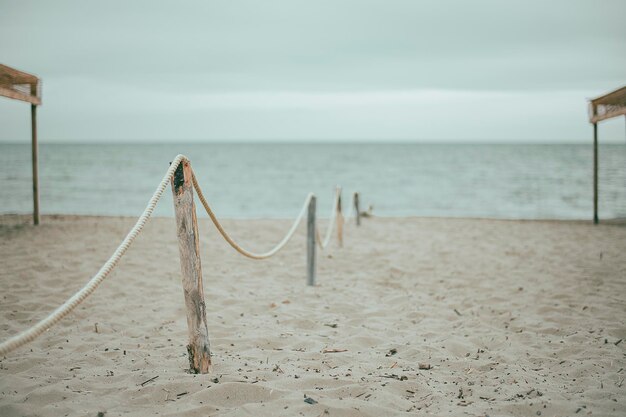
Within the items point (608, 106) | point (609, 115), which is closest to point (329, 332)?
point (609, 115)

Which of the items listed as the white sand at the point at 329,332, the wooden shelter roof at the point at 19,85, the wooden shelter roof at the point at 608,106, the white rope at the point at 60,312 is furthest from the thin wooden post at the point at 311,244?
the wooden shelter roof at the point at 608,106

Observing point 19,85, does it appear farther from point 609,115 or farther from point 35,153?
point 609,115

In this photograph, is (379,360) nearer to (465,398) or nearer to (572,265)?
(465,398)

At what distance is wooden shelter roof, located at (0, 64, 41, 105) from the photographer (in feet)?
23.6

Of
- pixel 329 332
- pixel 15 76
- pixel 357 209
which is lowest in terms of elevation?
pixel 329 332

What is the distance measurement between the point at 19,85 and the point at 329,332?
290 inches

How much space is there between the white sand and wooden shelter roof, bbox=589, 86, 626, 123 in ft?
8.84

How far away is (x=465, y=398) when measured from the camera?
2811mm

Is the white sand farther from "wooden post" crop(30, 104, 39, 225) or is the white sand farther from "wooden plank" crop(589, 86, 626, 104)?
"wooden plank" crop(589, 86, 626, 104)

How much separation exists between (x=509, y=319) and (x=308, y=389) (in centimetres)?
264

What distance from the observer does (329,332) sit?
4.11 m

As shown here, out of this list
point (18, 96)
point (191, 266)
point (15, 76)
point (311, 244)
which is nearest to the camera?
point (191, 266)

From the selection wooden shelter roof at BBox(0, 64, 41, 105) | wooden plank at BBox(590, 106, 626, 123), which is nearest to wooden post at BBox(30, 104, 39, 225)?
wooden shelter roof at BBox(0, 64, 41, 105)

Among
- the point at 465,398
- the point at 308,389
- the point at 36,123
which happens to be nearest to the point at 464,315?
the point at 465,398
